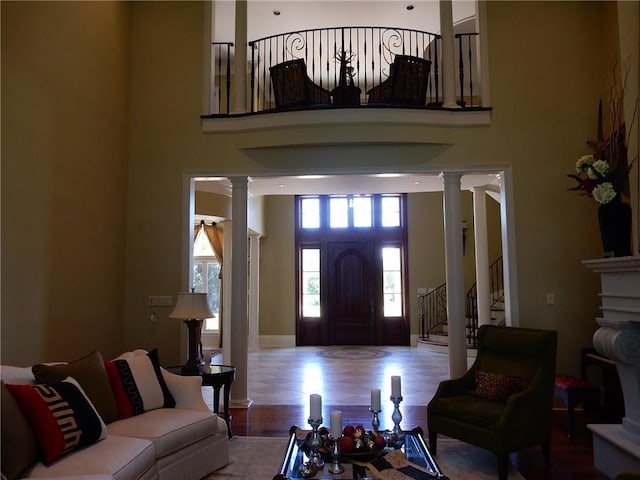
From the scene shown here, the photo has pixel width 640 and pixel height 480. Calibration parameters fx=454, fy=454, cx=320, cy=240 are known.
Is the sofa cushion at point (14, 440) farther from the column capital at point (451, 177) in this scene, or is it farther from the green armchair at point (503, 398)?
the column capital at point (451, 177)

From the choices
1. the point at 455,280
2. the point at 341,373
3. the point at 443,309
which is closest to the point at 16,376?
the point at 455,280

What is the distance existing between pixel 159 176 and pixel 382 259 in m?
6.33

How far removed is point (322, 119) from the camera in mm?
5031

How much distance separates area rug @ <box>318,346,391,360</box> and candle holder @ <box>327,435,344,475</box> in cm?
619

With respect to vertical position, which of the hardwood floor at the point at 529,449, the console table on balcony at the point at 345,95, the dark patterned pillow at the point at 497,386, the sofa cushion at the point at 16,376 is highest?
the console table on balcony at the point at 345,95

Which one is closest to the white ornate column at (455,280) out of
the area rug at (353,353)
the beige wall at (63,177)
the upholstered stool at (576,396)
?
the upholstered stool at (576,396)

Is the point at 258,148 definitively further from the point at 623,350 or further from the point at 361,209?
the point at 361,209

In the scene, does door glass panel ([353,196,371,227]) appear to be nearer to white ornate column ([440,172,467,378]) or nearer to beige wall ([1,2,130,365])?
white ornate column ([440,172,467,378])

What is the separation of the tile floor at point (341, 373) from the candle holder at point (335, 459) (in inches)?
115

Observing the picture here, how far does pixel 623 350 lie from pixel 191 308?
135 inches

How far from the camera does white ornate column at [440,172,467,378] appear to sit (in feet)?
16.4

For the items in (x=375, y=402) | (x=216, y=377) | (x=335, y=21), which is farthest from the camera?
(x=335, y=21)

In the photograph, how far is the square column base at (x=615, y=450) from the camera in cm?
299

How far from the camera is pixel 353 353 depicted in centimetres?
913
